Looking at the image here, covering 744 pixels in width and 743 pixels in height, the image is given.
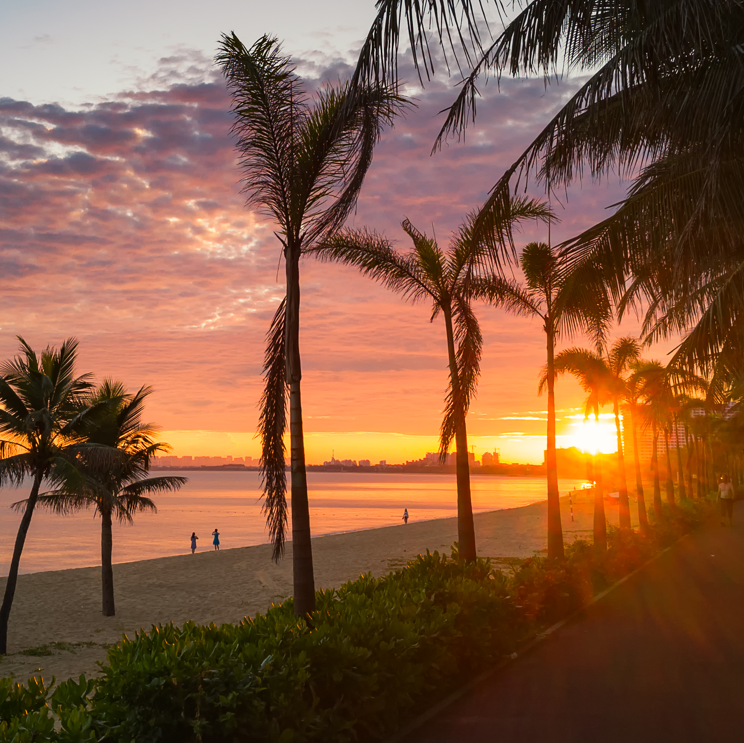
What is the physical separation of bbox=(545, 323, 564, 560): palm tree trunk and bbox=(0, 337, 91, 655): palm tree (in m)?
13.7

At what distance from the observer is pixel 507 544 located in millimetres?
41688

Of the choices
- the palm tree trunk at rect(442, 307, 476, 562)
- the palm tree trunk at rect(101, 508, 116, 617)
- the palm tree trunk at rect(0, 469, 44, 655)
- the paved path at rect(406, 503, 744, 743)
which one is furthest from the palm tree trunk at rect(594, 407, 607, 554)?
the palm tree trunk at rect(0, 469, 44, 655)

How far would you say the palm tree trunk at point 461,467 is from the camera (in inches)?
515

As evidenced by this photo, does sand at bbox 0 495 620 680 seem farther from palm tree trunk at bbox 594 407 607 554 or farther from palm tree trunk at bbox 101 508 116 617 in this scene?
palm tree trunk at bbox 594 407 607 554

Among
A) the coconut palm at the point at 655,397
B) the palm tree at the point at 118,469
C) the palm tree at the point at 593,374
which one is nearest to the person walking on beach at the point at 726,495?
the coconut palm at the point at 655,397

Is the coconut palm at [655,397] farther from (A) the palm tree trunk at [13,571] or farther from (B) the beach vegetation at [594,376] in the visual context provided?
(A) the palm tree trunk at [13,571]

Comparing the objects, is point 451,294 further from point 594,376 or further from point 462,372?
point 594,376

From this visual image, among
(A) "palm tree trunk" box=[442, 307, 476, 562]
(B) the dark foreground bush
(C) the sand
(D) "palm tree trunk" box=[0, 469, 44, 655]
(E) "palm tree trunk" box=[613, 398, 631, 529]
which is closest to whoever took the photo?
(B) the dark foreground bush

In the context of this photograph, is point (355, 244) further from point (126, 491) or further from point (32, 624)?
point (32, 624)

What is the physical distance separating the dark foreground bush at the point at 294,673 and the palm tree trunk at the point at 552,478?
29.1 ft

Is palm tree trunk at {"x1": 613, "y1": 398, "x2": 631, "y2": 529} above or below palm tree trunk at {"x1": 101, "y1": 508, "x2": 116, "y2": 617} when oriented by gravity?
above

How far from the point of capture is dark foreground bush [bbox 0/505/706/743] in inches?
182

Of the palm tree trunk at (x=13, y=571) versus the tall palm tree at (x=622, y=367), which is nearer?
the palm tree trunk at (x=13, y=571)

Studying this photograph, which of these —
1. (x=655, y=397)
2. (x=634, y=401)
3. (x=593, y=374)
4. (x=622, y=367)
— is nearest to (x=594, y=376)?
(x=593, y=374)
